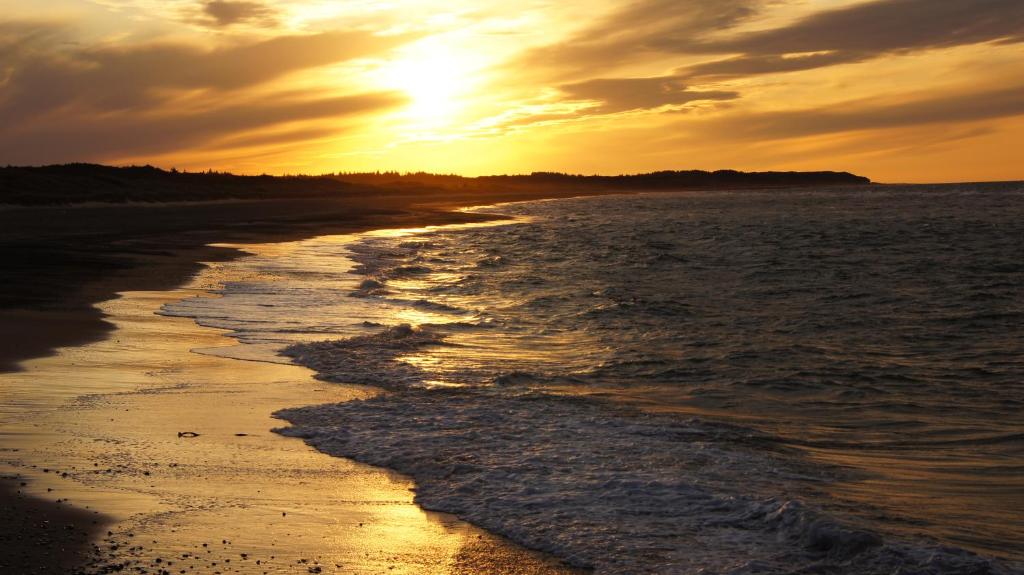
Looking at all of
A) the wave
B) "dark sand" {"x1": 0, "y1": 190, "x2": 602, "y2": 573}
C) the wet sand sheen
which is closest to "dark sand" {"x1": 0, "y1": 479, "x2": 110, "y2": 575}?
"dark sand" {"x1": 0, "y1": 190, "x2": 602, "y2": 573}

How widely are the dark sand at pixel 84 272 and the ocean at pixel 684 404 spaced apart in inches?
52.9

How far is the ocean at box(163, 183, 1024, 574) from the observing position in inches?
269

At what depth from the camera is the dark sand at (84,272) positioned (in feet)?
20.3

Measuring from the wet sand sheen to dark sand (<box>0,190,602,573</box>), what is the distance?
8.1 inches

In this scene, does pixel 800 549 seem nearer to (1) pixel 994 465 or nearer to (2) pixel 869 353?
(1) pixel 994 465

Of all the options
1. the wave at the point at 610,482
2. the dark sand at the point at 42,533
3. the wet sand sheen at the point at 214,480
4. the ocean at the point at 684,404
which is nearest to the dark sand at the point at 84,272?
the dark sand at the point at 42,533

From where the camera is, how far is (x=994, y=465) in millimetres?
8562

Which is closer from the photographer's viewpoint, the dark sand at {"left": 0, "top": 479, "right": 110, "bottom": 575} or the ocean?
the dark sand at {"left": 0, "top": 479, "right": 110, "bottom": 575}

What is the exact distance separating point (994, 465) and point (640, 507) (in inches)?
142

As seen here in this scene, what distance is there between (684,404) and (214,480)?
5.70 metres

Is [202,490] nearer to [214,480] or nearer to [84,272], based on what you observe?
[214,480]

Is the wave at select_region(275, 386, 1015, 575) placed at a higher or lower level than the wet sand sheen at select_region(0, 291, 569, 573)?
lower

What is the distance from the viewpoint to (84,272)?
76.8 feet

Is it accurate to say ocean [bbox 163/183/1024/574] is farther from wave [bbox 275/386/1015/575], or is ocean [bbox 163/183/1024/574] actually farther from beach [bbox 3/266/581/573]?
beach [bbox 3/266/581/573]
